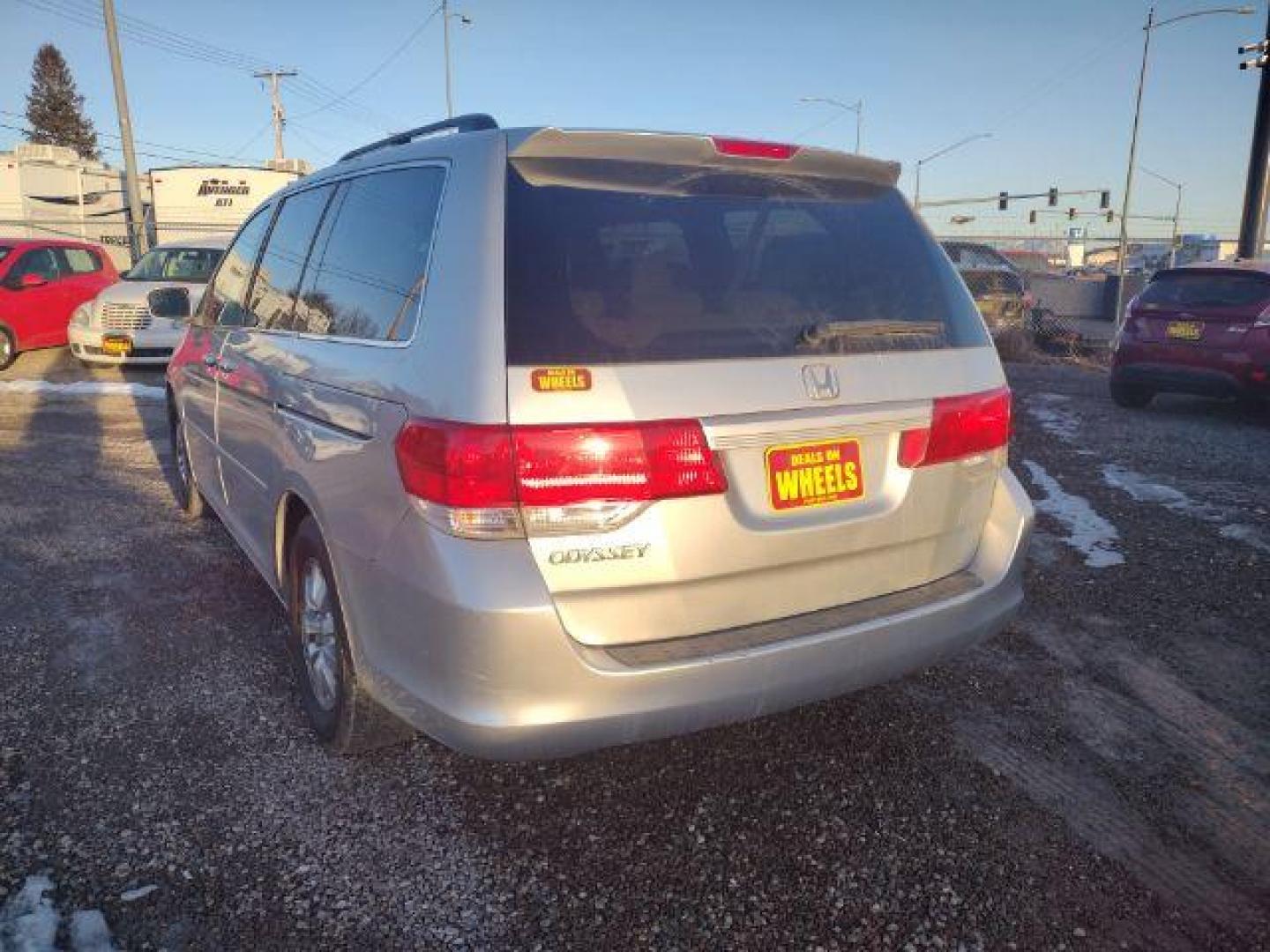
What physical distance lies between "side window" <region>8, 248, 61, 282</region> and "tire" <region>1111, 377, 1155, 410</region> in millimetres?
13950

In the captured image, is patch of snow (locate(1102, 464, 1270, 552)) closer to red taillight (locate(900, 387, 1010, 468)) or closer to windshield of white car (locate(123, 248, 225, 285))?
red taillight (locate(900, 387, 1010, 468))

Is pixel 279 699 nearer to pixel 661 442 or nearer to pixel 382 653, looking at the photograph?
pixel 382 653

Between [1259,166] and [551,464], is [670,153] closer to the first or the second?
[551,464]

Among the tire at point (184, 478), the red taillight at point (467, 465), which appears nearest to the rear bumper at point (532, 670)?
→ the red taillight at point (467, 465)

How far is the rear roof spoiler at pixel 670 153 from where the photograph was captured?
2307mm

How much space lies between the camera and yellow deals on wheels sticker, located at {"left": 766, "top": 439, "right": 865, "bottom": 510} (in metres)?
2.29

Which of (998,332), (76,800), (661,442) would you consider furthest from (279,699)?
(998,332)

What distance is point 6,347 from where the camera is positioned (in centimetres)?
1259

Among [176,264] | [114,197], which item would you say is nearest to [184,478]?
[176,264]

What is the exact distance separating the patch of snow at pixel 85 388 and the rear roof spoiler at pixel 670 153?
945 cm

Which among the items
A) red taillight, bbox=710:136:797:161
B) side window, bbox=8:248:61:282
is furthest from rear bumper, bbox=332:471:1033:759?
side window, bbox=8:248:61:282

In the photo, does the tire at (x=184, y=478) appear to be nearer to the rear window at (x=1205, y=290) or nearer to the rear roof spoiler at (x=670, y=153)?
the rear roof spoiler at (x=670, y=153)

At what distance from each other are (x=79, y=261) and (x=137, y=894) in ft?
46.5

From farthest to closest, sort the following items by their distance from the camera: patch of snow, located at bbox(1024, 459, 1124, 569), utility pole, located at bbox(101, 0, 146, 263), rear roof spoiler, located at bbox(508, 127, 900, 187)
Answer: utility pole, located at bbox(101, 0, 146, 263)
patch of snow, located at bbox(1024, 459, 1124, 569)
rear roof spoiler, located at bbox(508, 127, 900, 187)
